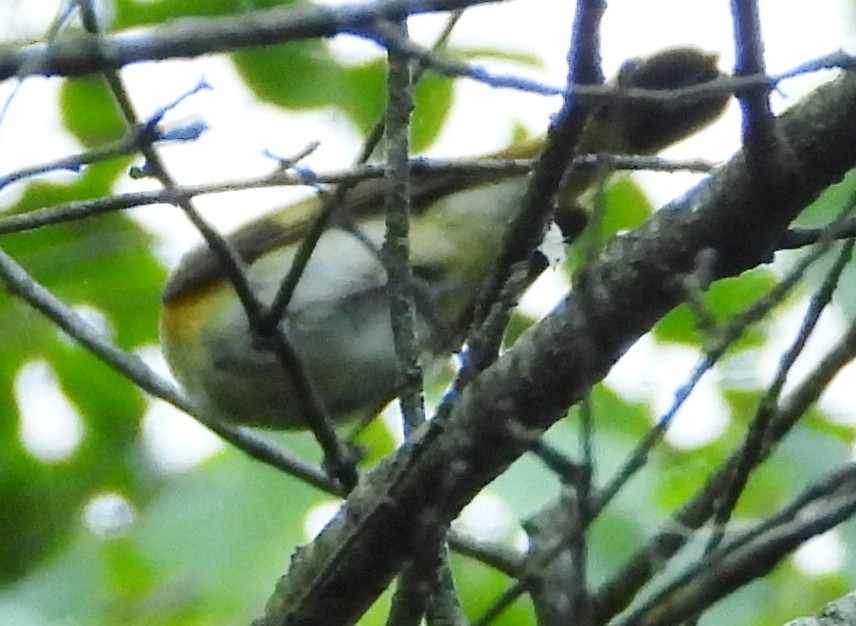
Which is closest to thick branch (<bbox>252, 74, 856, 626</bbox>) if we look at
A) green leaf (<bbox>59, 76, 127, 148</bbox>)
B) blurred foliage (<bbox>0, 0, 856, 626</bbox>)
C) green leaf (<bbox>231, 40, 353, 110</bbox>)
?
blurred foliage (<bbox>0, 0, 856, 626</bbox>)

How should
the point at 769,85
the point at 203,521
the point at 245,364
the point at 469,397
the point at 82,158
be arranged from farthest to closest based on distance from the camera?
the point at 245,364
the point at 203,521
the point at 469,397
the point at 82,158
the point at 769,85

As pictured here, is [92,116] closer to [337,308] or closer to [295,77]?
[295,77]

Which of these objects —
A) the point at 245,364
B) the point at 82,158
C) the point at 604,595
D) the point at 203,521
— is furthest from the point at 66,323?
the point at 604,595

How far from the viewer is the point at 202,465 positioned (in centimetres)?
275

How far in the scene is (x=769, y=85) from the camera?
1243mm

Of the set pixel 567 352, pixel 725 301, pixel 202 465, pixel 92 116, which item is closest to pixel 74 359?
pixel 202 465

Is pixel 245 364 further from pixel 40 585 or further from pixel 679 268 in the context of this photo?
pixel 679 268

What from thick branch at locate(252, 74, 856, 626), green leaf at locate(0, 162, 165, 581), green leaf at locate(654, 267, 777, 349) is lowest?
thick branch at locate(252, 74, 856, 626)

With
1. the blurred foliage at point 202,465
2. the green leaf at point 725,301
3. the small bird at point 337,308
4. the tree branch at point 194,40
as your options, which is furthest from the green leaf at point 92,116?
the tree branch at point 194,40

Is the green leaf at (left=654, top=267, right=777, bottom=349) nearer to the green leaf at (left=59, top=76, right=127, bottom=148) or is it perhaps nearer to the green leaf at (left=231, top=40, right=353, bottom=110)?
the green leaf at (left=231, top=40, right=353, bottom=110)

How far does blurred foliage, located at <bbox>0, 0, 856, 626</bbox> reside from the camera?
222cm

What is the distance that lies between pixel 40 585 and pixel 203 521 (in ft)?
0.98

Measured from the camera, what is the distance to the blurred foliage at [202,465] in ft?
7.29

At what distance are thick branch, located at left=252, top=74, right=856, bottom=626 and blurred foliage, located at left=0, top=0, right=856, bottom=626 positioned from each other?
1.52 ft
